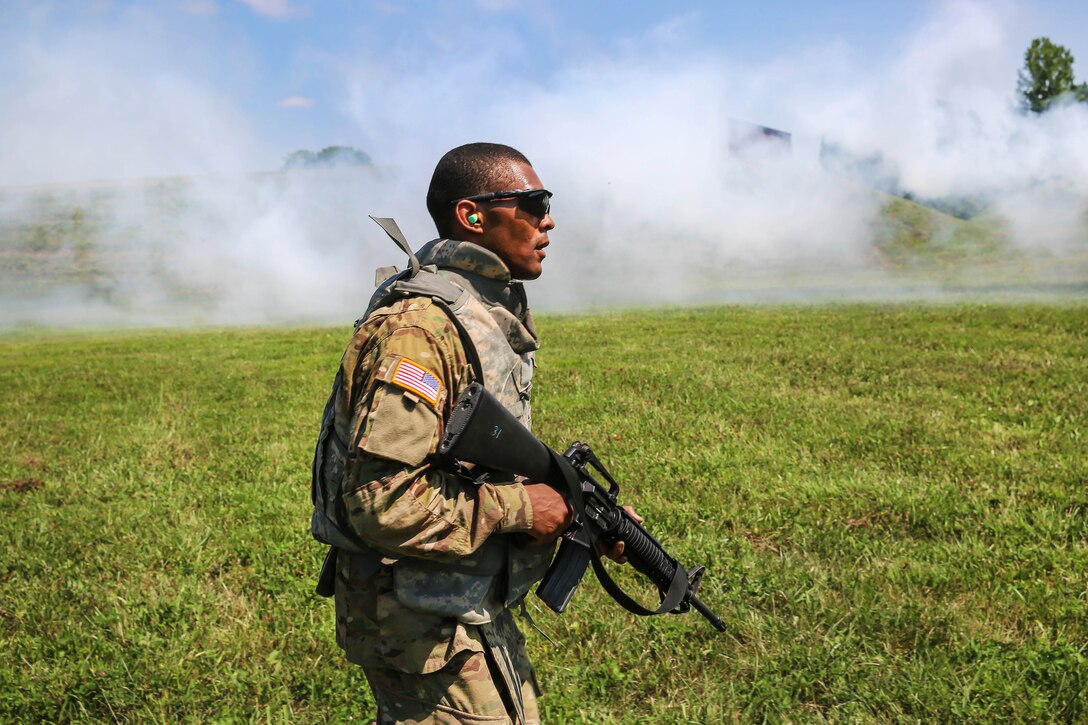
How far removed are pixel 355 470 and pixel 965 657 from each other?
2.70m

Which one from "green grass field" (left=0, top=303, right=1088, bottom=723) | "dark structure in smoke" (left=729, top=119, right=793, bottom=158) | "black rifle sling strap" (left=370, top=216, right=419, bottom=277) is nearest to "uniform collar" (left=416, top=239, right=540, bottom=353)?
"black rifle sling strap" (left=370, top=216, right=419, bottom=277)

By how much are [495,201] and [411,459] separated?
77 centimetres

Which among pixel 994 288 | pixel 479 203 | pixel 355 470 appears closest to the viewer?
pixel 355 470

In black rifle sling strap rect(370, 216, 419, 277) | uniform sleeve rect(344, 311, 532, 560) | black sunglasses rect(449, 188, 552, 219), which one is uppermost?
black sunglasses rect(449, 188, 552, 219)

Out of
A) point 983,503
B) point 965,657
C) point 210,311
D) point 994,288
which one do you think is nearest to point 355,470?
point 965,657

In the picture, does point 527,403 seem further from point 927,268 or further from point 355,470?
point 927,268

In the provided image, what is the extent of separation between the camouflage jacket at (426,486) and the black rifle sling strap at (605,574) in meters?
0.14

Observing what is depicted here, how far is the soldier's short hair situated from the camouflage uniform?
14 cm

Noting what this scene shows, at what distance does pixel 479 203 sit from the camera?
2.35 m

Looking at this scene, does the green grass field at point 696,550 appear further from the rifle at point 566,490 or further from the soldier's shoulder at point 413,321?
the soldier's shoulder at point 413,321

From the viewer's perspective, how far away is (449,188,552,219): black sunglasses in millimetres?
2332

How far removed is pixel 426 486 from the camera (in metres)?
2.01

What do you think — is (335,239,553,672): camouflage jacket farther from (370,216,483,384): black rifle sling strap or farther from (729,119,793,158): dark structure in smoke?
(729,119,793,158): dark structure in smoke

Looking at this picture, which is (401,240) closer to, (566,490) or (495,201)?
(495,201)
